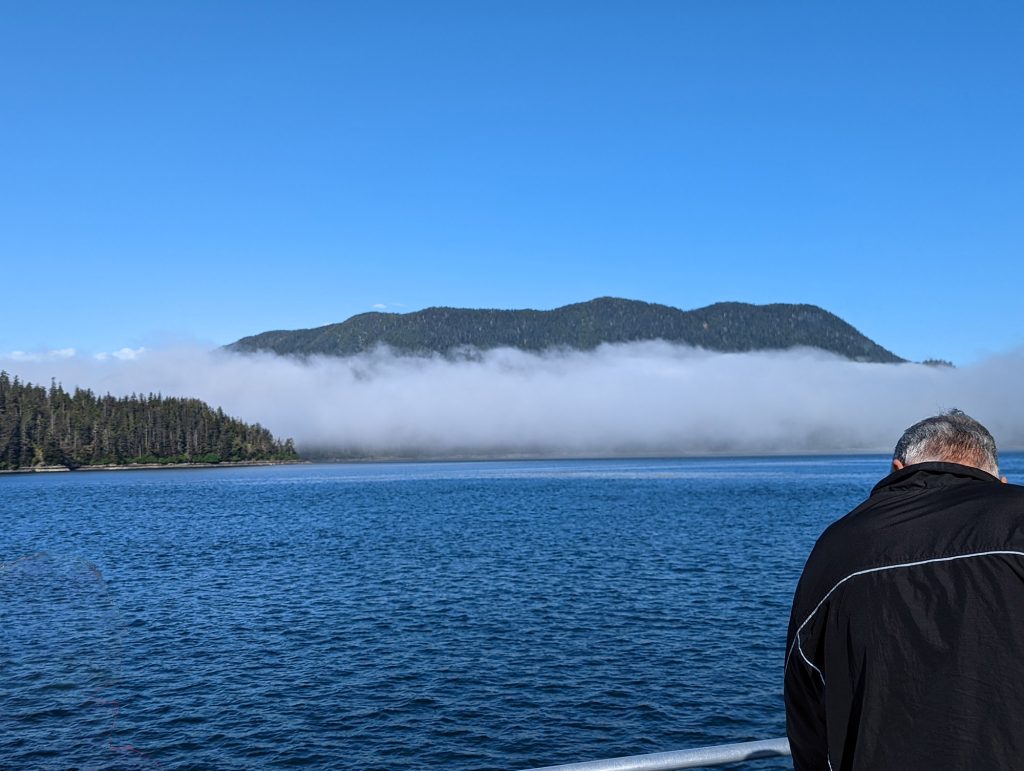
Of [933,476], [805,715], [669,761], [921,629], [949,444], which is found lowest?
[669,761]

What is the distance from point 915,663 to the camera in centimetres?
332

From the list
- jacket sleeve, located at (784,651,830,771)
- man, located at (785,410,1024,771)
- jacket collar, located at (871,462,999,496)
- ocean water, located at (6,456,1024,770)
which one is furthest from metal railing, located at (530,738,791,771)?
ocean water, located at (6,456,1024,770)

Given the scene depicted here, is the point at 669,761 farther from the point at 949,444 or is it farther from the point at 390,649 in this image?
the point at 390,649

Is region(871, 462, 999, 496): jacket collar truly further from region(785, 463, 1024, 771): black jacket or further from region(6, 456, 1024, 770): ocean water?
region(6, 456, 1024, 770): ocean water

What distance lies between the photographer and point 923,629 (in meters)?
3.31

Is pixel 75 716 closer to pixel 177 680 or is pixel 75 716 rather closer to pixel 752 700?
pixel 177 680

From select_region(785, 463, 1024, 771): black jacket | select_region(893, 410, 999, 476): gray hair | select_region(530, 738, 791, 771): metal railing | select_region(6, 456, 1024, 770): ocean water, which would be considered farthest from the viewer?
A: select_region(6, 456, 1024, 770): ocean water

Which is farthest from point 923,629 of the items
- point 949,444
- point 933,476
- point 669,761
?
point 669,761

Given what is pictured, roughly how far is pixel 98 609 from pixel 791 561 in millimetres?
37991

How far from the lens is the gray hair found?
4.09 m

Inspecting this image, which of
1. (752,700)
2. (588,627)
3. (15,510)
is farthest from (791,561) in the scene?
(15,510)

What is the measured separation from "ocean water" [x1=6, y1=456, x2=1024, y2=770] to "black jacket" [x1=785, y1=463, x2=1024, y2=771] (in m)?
17.0

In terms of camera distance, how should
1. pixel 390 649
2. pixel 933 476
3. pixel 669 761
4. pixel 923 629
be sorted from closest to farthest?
1. pixel 923 629
2. pixel 933 476
3. pixel 669 761
4. pixel 390 649

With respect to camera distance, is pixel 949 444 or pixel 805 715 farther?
pixel 949 444
